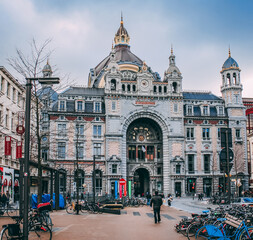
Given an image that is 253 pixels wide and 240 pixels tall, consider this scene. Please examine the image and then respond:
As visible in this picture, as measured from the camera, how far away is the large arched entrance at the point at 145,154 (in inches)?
2896

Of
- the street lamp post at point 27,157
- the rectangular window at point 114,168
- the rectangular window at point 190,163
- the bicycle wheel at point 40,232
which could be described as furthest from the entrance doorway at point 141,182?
the street lamp post at point 27,157

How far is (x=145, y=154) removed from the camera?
2936 inches

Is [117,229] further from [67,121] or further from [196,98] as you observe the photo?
[196,98]

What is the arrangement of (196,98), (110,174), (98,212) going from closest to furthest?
(98,212), (110,174), (196,98)

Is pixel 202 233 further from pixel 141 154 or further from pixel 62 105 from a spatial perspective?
pixel 141 154

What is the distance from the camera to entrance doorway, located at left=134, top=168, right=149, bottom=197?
76.5m

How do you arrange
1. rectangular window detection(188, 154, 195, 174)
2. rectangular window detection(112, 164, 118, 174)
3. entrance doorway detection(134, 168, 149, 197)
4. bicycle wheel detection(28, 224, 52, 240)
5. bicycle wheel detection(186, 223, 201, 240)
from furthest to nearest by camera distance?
entrance doorway detection(134, 168, 149, 197), rectangular window detection(188, 154, 195, 174), rectangular window detection(112, 164, 118, 174), bicycle wheel detection(28, 224, 52, 240), bicycle wheel detection(186, 223, 201, 240)

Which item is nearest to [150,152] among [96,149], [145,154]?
[145,154]

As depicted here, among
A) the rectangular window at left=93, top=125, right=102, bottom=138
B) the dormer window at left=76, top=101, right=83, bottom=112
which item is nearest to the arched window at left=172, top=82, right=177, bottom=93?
the rectangular window at left=93, top=125, right=102, bottom=138

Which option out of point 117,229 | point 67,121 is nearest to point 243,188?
point 67,121

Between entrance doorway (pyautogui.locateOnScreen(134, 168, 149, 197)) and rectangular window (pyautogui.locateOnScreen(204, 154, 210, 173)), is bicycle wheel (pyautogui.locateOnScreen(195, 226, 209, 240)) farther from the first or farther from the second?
entrance doorway (pyautogui.locateOnScreen(134, 168, 149, 197))

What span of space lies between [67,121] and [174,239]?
186ft

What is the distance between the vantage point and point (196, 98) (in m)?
78.4

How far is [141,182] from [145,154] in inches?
268
